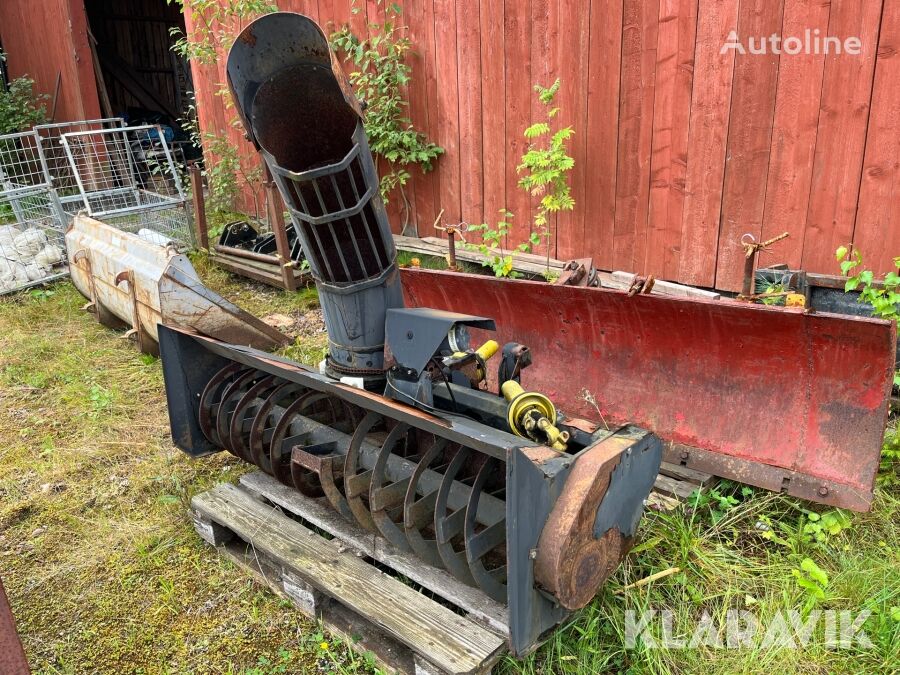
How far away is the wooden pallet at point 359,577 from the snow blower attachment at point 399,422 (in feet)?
0.29

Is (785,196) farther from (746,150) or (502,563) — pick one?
(502,563)

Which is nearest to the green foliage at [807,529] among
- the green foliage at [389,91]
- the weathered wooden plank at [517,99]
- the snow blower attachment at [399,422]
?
the snow blower attachment at [399,422]

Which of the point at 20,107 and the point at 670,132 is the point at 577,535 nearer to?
the point at 670,132

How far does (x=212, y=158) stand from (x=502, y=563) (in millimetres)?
6433

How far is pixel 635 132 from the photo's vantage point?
13.4 ft

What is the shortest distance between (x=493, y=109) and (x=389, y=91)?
3.66ft

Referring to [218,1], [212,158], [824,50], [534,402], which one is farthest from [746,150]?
[212,158]

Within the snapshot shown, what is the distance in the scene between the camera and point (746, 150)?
3.65 metres

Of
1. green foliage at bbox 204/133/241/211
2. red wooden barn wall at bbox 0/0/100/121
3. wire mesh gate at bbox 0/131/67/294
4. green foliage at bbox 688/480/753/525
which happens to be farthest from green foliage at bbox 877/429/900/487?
red wooden barn wall at bbox 0/0/100/121

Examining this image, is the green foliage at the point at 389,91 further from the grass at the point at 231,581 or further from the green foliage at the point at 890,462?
the green foliage at the point at 890,462

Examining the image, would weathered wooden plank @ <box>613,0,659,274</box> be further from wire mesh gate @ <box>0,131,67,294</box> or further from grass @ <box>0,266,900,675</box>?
wire mesh gate @ <box>0,131,67,294</box>

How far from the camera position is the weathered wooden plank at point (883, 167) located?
10.3 feet

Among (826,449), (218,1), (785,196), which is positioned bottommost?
(826,449)

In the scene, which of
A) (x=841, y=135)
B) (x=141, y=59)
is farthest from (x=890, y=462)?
(x=141, y=59)
